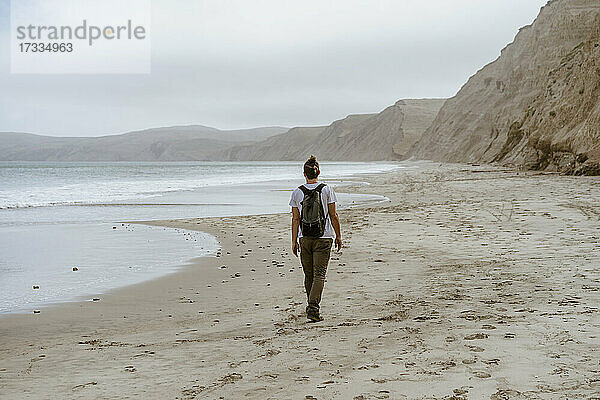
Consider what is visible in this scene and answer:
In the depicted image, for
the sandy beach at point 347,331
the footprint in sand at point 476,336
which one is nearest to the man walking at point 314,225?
the sandy beach at point 347,331

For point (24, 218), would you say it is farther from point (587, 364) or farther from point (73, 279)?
point (587, 364)

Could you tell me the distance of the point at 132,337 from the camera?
573 cm

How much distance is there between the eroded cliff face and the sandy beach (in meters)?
22.0

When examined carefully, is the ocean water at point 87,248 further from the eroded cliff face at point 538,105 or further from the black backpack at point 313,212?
the eroded cliff face at point 538,105

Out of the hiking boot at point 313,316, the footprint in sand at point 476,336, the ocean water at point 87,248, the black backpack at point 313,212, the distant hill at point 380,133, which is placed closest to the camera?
the footprint in sand at point 476,336

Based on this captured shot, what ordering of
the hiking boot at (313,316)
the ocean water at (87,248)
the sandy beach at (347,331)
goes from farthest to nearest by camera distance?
the ocean water at (87,248)
the hiking boot at (313,316)
the sandy beach at (347,331)

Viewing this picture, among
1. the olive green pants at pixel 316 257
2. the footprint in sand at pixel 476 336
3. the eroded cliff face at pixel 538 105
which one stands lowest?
the footprint in sand at pixel 476 336

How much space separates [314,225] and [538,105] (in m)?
44.6

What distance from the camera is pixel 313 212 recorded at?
20.1 feet

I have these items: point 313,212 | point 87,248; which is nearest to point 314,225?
point 313,212

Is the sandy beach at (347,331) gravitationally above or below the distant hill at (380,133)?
below

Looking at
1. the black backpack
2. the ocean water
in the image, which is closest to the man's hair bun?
the black backpack

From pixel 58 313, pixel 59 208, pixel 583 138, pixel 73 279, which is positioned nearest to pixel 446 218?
pixel 73 279

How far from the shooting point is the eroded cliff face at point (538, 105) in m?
32.2
